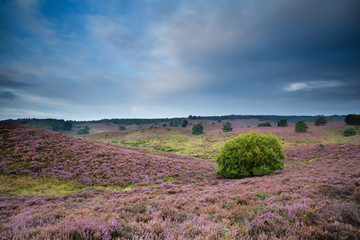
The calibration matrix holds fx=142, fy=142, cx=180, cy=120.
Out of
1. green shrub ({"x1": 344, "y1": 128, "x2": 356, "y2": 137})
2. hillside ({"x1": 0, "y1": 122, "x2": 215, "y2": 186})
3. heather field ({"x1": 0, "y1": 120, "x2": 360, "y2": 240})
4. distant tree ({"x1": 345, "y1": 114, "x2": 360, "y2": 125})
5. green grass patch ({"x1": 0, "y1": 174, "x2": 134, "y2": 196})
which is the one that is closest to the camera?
heather field ({"x1": 0, "y1": 120, "x2": 360, "y2": 240})

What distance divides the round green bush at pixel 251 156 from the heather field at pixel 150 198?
2.68 meters

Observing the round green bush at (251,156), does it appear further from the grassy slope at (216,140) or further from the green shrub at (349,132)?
the green shrub at (349,132)

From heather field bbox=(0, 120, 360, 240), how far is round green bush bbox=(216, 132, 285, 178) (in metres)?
2.68

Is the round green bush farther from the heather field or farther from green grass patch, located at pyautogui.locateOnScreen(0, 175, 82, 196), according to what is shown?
green grass patch, located at pyautogui.locateOnScreen(0, 175, 82, 196)

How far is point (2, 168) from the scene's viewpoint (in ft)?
42.5

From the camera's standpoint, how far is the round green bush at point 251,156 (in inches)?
691

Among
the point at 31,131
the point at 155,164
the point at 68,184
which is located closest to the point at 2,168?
the point at 68,184

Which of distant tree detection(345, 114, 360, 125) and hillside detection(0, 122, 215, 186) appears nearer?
hillside detection(0, 122, 215, 186)

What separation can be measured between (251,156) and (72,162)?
2123 cm

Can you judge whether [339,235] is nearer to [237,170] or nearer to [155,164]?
[237,170]

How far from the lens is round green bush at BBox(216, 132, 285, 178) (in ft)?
57.6

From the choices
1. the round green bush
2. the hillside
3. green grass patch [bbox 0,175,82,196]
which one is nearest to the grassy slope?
the round green bush

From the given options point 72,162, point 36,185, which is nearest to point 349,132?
point 72,162

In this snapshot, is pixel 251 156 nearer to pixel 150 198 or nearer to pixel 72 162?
pixel 150 198
